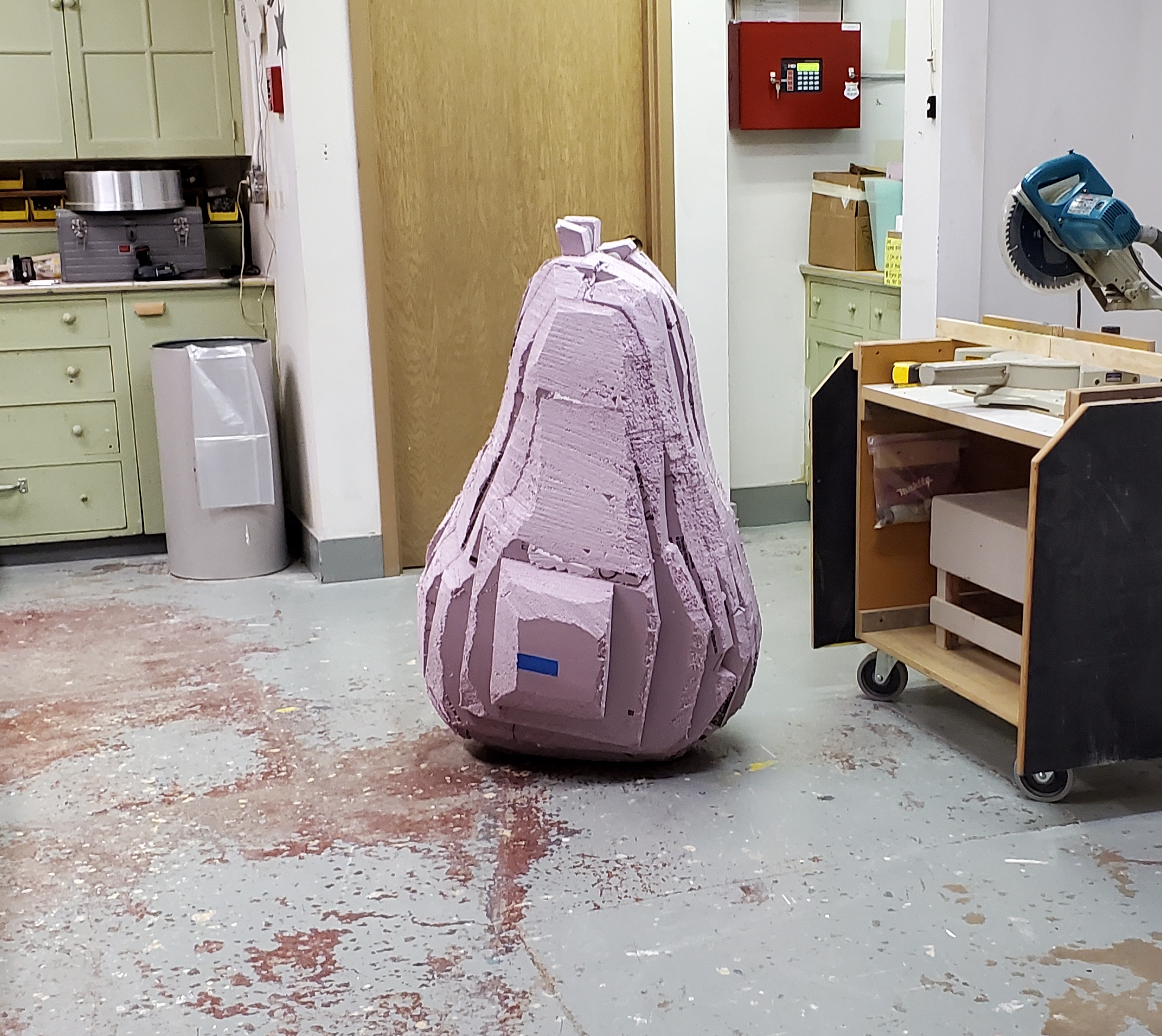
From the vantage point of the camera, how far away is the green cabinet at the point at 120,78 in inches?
181

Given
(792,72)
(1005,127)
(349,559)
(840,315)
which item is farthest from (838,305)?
(349,559)

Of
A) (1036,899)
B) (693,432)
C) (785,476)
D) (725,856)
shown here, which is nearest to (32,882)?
(725,856)

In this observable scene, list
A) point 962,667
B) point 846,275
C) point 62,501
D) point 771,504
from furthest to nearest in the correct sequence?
point 771,504 → point 62,501 → point 846,275 → point 962,667

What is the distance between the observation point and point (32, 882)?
2.43 meters

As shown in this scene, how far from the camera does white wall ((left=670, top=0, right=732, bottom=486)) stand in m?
4.31

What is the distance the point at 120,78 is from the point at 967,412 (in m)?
3.34

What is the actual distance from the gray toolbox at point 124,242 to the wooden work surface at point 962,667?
2.82 metres

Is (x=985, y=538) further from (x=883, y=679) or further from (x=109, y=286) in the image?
(x=109, y=286)

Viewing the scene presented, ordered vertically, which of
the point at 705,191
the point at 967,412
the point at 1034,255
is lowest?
the point at 967,412

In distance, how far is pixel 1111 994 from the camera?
198 cm

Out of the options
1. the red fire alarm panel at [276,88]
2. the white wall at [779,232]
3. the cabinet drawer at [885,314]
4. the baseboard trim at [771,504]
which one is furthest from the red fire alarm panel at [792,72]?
the red fire alarm panel at [276,88]

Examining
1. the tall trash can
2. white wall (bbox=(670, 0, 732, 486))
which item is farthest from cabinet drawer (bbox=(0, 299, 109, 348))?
white wall (bbox=(670, 0, 732, 486))

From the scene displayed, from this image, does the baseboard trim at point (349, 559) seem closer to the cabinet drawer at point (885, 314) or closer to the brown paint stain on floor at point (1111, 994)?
the cabinet drawer at point (885, 314)

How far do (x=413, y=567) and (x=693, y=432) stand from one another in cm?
190
